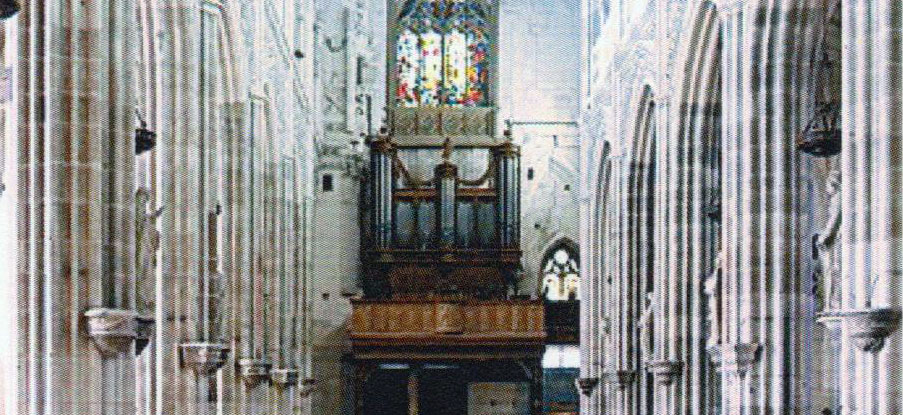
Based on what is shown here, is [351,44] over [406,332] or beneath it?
over

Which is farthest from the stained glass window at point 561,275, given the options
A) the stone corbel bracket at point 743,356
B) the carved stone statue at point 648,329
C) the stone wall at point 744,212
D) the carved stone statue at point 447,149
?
the stone corbel bracket at point 743,356

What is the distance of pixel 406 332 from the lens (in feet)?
143

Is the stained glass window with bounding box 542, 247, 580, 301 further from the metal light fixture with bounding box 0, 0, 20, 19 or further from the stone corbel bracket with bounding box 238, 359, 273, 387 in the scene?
the metal light fixture with bounding box 0, 0, 20, 19

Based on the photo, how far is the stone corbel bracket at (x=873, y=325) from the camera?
16.4 meters

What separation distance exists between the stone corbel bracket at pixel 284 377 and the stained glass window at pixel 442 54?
12.8 metres

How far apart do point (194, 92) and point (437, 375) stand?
2464 cm

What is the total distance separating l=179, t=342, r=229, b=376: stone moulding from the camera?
24.4 m

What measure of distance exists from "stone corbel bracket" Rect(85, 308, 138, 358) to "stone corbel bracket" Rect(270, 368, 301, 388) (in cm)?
1863

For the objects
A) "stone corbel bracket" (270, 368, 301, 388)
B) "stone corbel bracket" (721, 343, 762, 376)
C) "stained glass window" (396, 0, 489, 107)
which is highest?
"stained glass window" (396, 0, 489, 107)

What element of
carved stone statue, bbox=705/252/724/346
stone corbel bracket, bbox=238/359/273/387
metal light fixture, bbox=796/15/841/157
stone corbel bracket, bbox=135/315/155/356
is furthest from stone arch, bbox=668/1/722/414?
stone corbel bracket, bbox=135/315/155/356

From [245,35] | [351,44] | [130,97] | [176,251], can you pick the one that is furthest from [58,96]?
[351,44]

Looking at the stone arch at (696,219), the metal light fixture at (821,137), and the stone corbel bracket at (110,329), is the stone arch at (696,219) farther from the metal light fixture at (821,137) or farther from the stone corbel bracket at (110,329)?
the stone corbel bracket at (110,329)

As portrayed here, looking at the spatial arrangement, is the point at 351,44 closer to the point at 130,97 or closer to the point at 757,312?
the point at 757,312

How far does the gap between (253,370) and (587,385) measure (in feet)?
40.5
